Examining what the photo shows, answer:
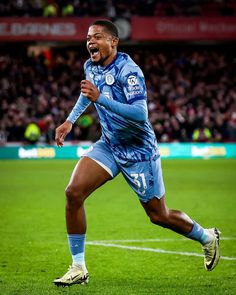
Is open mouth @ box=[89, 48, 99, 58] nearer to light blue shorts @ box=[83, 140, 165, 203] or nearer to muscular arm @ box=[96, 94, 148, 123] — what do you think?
muscular arm @ box=[96, 94, 148, 123]

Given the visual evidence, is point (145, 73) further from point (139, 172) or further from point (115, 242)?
point (139, 172)

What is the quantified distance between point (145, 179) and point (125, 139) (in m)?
0.40

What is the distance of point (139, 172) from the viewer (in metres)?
7.32

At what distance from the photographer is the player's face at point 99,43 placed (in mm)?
7191

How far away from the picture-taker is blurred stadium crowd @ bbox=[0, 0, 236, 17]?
35.0m

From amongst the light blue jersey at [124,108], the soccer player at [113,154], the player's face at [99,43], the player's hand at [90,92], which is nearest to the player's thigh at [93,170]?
the soccer player at [113,154]

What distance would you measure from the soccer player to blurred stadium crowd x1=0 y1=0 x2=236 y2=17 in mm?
27810

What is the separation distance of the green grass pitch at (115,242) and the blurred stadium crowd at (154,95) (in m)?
10.2

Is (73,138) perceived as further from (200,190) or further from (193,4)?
(200,190)

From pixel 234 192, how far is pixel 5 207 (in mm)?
5316

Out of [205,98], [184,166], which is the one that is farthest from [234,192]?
[205,98]

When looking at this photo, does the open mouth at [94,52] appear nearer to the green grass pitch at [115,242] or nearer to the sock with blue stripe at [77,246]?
the sock with blue stripe at [77,246]

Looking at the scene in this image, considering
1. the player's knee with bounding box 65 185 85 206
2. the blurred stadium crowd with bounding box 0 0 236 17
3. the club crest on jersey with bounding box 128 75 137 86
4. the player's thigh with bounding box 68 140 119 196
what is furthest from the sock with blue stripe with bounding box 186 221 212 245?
the blurred stadium crowd with bounding box 0 0 236 17

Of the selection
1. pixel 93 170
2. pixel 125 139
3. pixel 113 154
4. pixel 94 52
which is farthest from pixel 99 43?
pixel 93 170
